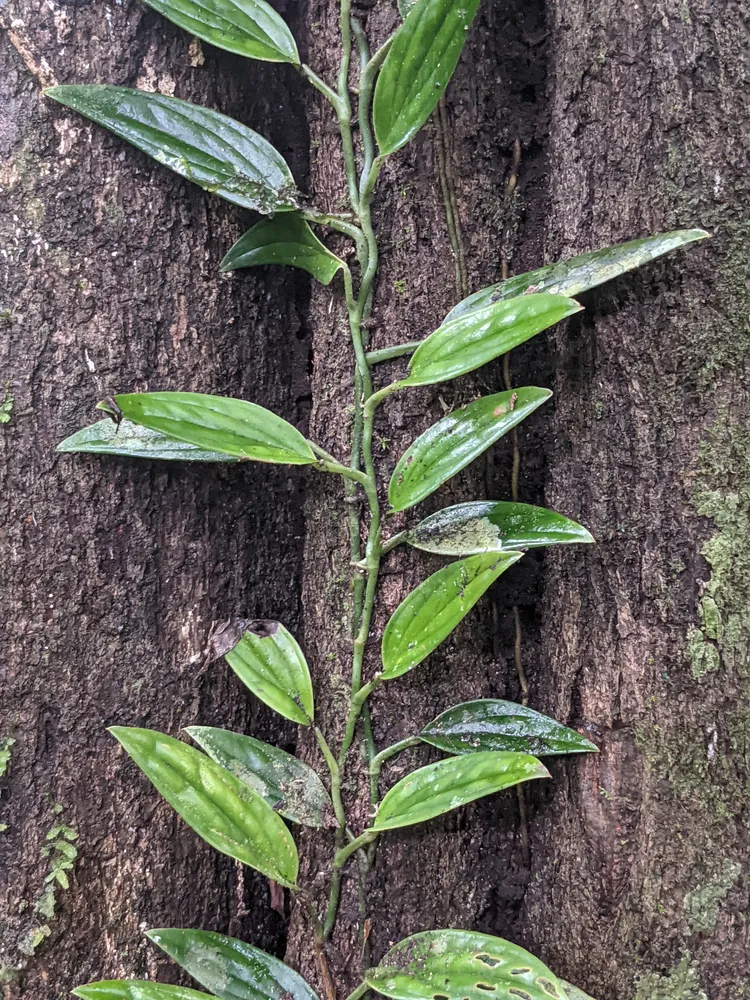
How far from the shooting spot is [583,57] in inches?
33.4

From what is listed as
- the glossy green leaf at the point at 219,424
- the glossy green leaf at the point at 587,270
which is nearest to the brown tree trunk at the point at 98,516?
the glossy green leaf at the point at 219,424

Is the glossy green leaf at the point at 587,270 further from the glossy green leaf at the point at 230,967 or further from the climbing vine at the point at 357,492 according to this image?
the glossy green leaf at the point at 230,967

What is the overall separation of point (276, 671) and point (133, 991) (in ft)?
1.25

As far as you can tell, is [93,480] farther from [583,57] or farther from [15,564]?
[583,57]

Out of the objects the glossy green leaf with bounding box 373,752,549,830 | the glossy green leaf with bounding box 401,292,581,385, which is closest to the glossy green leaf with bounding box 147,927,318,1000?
the glossy green leaf with bounding box 373,752,549,830

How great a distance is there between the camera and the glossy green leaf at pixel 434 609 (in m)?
0.77

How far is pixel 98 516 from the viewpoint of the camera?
0.85 m

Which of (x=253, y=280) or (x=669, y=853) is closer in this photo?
(x=669, y=853)

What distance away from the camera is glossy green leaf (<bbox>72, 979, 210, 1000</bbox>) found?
75 cm

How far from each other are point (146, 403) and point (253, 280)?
282 millimetres

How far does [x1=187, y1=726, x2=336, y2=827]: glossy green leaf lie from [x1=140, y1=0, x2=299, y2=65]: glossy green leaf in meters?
0.85

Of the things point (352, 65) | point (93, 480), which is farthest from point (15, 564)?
point (352, 65)

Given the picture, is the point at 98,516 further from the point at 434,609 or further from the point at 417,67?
the point at 417,67

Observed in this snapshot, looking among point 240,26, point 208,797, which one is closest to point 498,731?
point 208,797
